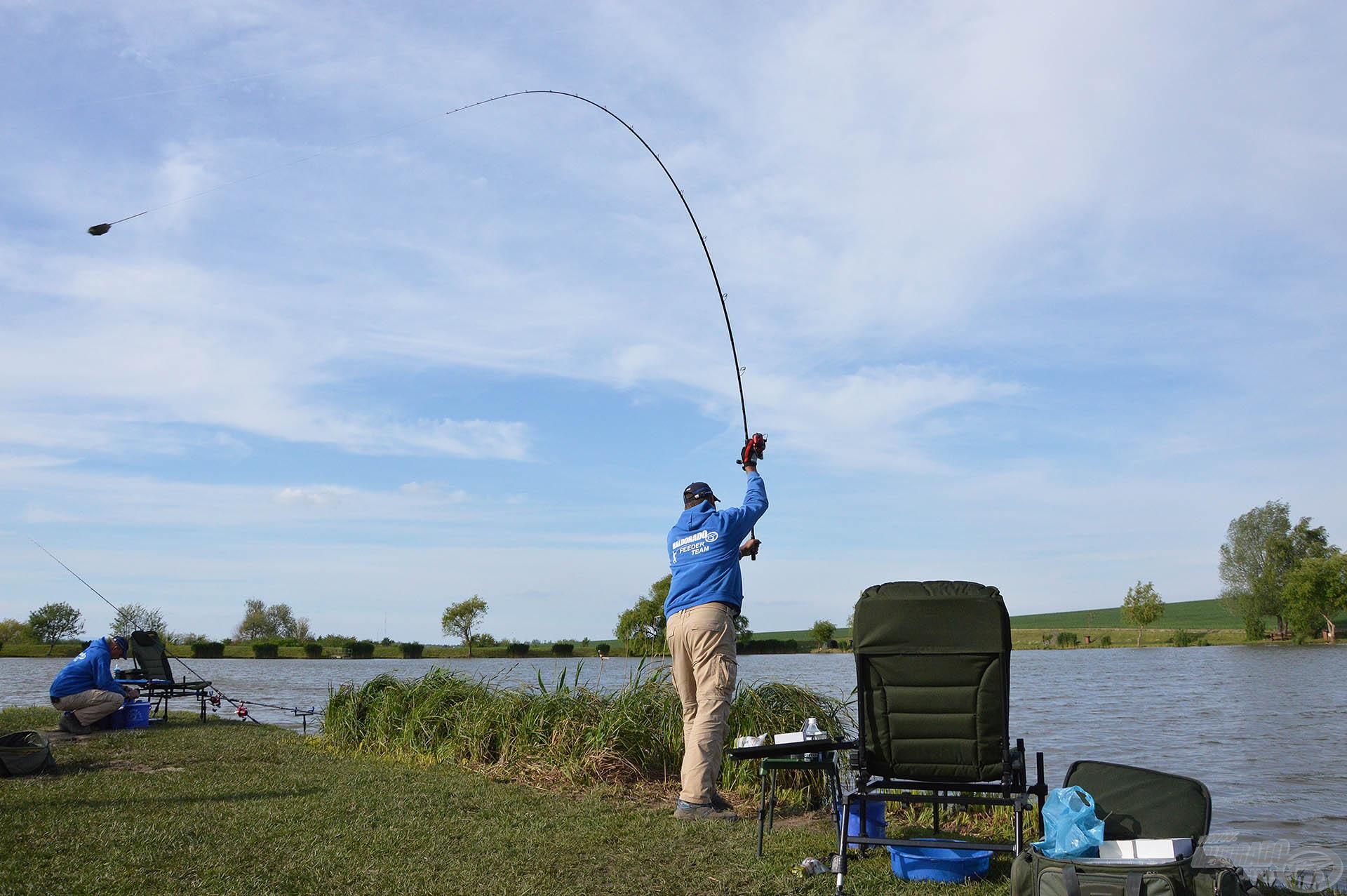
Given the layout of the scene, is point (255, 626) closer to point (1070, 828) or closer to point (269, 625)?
point (269, 625)

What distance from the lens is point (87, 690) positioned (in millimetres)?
10547

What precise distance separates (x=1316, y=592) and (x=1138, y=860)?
64642mm

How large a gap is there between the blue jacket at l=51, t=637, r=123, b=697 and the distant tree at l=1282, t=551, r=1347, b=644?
62.8 metres

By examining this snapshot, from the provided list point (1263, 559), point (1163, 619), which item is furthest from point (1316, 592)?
point (1163, 619)

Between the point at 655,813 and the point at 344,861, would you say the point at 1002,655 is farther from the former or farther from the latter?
the point at 344,861

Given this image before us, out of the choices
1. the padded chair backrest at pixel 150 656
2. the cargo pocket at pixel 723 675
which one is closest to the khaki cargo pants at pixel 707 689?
the cargo pocket at pixel 723 675

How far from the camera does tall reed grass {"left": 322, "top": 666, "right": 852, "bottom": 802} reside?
23.8 ft

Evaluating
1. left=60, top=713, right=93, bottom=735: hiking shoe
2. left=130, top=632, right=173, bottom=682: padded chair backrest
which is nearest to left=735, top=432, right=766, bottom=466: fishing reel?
left=60, top=713, right=93, bottom=735: hiking shoe

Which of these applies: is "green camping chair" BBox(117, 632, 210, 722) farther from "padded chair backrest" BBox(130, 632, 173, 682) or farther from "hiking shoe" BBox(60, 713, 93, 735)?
"hiking shoe" BBox(60, 713, 93, 735)

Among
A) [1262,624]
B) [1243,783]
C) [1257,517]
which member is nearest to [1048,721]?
[1243,783]

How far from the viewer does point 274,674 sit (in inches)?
1098

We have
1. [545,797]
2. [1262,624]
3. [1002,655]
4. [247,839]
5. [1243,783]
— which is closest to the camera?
[1002,655]

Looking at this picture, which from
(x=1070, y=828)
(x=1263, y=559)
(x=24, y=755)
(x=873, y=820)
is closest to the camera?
(x=1070, y=828)

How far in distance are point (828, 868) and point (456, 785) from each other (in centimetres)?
321
